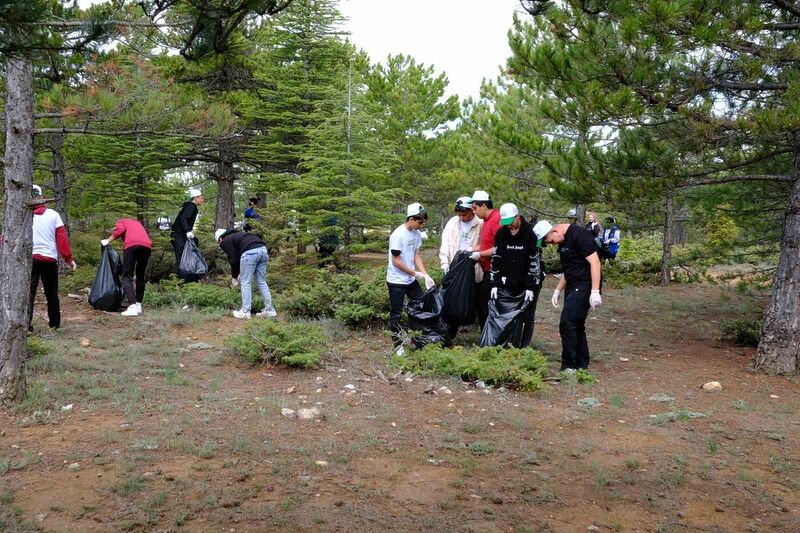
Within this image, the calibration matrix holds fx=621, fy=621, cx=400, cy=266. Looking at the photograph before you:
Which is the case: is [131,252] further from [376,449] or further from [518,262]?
[376,449]

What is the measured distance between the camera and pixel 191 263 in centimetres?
1020

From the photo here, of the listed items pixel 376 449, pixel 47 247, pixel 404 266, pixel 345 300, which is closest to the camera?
pixel 376 449

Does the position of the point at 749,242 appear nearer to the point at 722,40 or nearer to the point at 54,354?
the point at 722,40

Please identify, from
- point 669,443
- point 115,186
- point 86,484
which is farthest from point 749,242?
point 115,186

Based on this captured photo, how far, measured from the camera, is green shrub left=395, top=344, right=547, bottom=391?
5.89m

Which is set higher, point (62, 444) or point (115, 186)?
point (115, 186)

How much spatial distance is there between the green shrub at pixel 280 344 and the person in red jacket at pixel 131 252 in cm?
293

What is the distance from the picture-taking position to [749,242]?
30.8ft

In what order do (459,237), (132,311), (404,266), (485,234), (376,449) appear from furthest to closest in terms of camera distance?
1. (132,311)
2. (459,237)
3. (485,234)
4. (404,266)
5. (376,449)

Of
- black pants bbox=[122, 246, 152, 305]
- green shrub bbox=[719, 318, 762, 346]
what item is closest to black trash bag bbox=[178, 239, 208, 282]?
black pants bbox=[122, 246, 152, 305]

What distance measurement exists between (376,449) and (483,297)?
3.28m

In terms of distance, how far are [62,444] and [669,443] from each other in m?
4.35

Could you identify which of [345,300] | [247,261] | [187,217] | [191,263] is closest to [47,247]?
[247,261]

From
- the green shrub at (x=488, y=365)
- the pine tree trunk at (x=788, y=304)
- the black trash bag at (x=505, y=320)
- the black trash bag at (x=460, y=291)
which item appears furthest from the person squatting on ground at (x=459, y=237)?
the pine tree trunk at (x=788, y=304)
